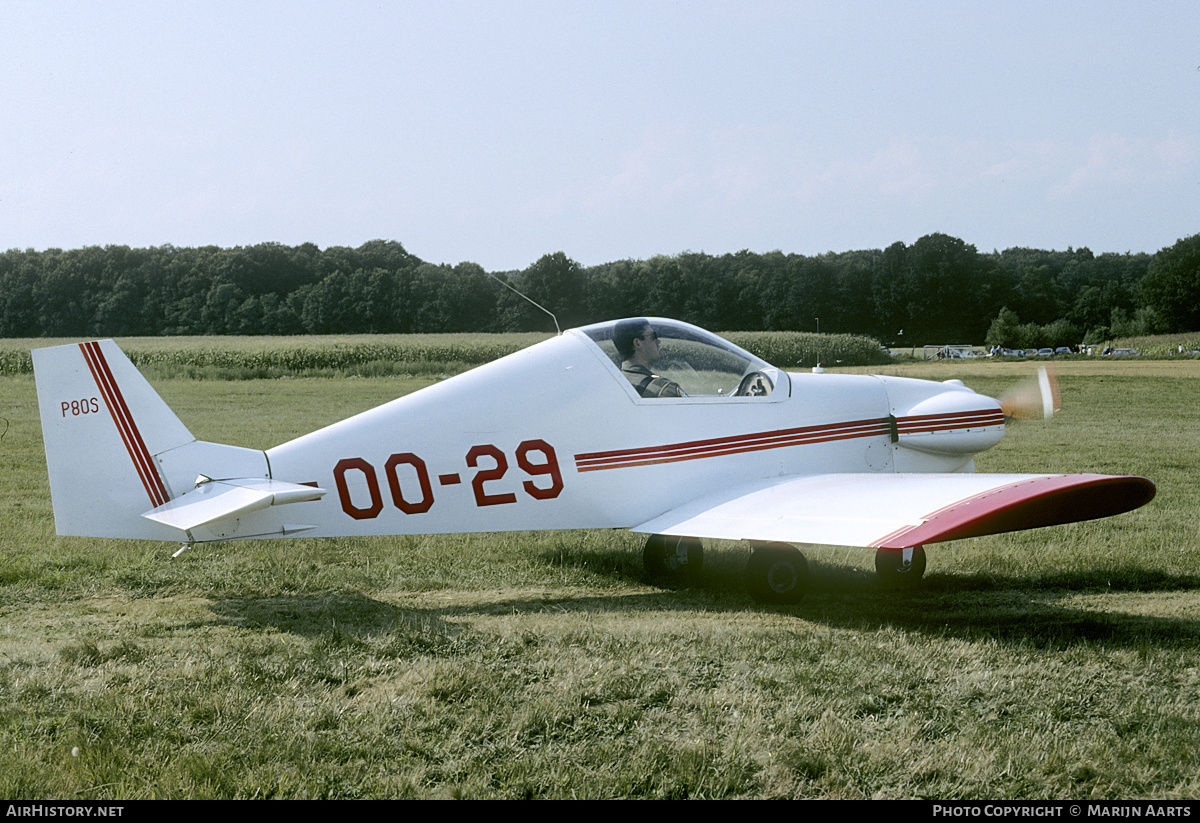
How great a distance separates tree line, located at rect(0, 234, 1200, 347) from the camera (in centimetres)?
4756

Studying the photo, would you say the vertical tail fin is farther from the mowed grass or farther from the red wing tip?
the red wing tip

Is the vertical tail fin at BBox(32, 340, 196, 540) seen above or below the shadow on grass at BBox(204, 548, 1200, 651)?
above

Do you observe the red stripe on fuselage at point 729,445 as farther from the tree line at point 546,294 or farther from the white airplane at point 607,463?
the tree line at point 546,294

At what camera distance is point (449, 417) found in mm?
6215

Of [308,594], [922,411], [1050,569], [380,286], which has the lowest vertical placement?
[1050,569]

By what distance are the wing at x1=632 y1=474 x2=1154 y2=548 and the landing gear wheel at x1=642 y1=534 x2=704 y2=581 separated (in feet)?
1.78

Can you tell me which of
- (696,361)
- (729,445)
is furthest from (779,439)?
(696,361)

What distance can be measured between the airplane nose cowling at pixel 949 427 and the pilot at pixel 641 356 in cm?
205

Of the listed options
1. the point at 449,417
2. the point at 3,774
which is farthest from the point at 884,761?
the point at 449,417

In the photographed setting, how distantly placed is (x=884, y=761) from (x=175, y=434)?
4465 mm

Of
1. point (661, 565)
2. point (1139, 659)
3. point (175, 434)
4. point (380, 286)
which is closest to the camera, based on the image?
point (1139, 659)

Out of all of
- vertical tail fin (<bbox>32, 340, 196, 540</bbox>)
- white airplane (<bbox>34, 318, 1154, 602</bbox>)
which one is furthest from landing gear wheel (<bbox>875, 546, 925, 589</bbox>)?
vertical tail fin (<bbox>32, 340, 196, 540</bbox>)

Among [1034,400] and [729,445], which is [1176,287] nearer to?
[1034,400]
